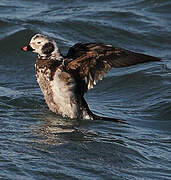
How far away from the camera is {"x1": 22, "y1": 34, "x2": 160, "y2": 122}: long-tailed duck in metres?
7.82

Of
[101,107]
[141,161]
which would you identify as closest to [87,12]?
[101,107]

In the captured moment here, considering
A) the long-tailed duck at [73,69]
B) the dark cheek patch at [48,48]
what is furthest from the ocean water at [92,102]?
the dark cheek patch at [48,48]

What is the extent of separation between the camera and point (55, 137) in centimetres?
734

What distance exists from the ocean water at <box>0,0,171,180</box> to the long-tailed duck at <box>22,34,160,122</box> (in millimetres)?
184

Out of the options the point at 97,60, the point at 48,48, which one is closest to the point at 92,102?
the point at 48,48

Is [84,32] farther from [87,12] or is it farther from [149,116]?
[149,116]

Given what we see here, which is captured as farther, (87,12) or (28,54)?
(87,12)

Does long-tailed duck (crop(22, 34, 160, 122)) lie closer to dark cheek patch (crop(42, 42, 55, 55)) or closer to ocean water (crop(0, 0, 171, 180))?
dark cheek patch (crop(42, 42, 55, 55))

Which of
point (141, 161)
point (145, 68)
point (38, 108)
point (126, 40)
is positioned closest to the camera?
point (141, 161)

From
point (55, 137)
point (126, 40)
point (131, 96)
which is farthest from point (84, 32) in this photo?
point (55, 137)

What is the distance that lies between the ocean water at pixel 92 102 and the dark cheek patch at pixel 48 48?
71 centimetres

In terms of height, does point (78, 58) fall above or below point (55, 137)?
above

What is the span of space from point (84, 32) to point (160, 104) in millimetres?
3732

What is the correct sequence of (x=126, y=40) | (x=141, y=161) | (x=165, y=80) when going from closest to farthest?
(x=141, y=161) → (x=165, y=80) → (x=126, y=40)
